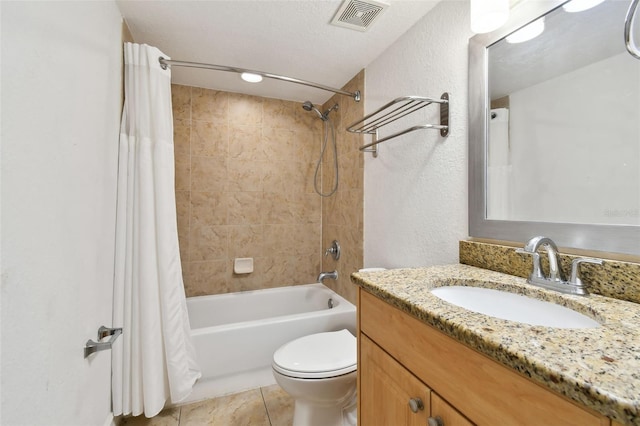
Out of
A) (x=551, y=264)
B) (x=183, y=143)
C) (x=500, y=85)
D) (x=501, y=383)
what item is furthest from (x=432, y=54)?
(x=183, y=143)

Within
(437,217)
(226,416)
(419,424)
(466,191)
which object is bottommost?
(226,416)

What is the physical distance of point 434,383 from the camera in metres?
0.58

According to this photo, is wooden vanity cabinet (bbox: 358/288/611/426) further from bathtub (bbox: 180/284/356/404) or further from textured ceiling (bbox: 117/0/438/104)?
textured ceiling (bbox: 117/0/438/104)

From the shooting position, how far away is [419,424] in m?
0.61

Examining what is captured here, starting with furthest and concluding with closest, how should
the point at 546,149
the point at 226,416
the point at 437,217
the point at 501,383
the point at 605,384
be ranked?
the point at 226,416 < the point at 437,217 < the point at 546,149 < the point at 501,383 < the point at 605,384

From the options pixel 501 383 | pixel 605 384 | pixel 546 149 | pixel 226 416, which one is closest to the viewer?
pixel 605 384

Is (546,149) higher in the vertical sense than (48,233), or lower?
higher

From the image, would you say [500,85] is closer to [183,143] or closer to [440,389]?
[440,389]

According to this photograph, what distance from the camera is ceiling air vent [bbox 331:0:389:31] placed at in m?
1.24

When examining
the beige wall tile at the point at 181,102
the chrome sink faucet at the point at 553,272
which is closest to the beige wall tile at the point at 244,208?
the beige wall tile at the point at 181,102

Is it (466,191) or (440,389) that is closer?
(440,389)

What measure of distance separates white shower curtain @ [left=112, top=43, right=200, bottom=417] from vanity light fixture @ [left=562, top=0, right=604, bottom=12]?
1733 millimetres

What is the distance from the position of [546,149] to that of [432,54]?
0.74 m

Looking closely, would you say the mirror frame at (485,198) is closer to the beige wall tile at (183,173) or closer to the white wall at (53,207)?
the white wall at (53,207)
